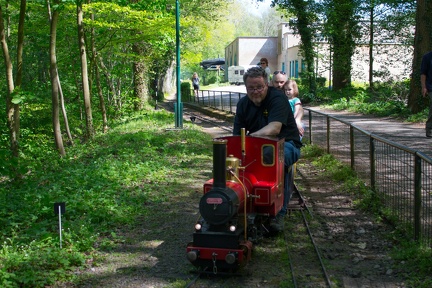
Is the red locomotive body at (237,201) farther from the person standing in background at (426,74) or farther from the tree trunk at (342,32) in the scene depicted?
the tree trunk at (342,32)

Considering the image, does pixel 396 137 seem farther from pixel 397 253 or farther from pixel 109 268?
pixel 109 268

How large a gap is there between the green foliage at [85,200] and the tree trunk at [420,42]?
6.82 meters

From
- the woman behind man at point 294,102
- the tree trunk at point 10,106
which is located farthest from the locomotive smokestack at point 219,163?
the tree trunk at point 10,106

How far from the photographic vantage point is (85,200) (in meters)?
8.34

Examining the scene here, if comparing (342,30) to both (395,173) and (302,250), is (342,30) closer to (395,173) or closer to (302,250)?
(395,173)

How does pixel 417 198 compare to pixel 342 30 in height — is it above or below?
below

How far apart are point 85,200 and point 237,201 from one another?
146 inches

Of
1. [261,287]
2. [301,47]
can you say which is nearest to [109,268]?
[261,287]

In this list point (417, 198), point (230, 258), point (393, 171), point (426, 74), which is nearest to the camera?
point (230, 258)

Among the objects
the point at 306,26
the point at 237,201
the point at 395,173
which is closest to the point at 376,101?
the point at 306,26

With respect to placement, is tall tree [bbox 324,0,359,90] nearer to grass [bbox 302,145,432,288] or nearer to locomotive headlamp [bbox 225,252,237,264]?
grass [bbox 302,145,432,288]

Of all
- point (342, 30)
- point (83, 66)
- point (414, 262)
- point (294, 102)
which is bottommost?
point (414, 262)

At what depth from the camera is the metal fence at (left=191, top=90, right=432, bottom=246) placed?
614 centimetres

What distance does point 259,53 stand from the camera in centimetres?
7594
